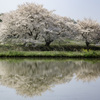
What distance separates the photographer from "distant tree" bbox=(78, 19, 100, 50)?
115 feet

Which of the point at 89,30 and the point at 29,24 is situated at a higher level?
the point at 29,24

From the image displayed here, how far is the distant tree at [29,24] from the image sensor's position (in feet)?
95.4

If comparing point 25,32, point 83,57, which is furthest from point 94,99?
point 25,32

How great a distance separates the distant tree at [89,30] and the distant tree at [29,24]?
228 inches

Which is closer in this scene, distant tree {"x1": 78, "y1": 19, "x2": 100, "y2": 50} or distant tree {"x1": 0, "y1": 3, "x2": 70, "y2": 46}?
distant tree {"x1": 0, "y1": 3, "x2": 70, "y2": 46}

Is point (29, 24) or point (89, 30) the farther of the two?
point (89, 30)

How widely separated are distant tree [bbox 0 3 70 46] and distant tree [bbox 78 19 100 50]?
5801 mm

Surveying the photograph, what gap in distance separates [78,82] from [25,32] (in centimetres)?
2011

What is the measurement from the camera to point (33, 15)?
29.3 m

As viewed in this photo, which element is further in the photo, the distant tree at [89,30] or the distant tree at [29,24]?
the distant tree at [89,30]

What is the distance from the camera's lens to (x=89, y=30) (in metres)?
35.5

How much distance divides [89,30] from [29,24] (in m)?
10.2

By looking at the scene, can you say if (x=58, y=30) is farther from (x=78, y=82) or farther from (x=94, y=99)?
(x=94, y=99)

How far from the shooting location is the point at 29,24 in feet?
94.1
